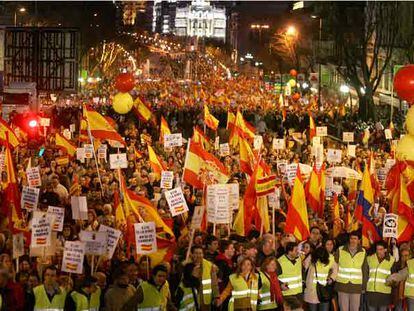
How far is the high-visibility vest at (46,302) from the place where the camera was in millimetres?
10367

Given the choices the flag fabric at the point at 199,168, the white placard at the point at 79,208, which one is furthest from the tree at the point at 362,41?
the white placard at the point at 79,208

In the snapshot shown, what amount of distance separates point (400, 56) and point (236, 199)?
3835 centimetres

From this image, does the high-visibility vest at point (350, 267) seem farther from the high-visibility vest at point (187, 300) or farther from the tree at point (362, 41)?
the tree at point (362, 41)

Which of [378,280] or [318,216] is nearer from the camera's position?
[378,280]

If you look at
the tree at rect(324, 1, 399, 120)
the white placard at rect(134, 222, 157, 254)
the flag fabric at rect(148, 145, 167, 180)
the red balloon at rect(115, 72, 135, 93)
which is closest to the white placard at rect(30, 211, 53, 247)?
the white placard at rect(134, 222, 157, 254)

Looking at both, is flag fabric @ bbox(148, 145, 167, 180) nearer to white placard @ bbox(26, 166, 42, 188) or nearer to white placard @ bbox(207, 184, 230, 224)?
white placard @ bbox(26, 166, 42, 188)

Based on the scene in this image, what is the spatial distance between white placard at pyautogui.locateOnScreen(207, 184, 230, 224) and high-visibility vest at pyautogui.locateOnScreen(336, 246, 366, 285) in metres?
1.81

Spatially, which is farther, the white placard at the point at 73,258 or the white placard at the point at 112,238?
the white placard at the point at 112,238

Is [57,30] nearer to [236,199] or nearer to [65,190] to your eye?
[65,190]

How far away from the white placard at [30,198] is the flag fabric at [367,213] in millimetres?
4535

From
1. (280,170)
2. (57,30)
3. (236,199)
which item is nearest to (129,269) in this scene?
(236,199)

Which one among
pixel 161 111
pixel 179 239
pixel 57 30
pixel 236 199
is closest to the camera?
pixel 179 239

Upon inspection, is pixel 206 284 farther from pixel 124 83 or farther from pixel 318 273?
pixel 124 83

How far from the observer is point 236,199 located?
15422mm
